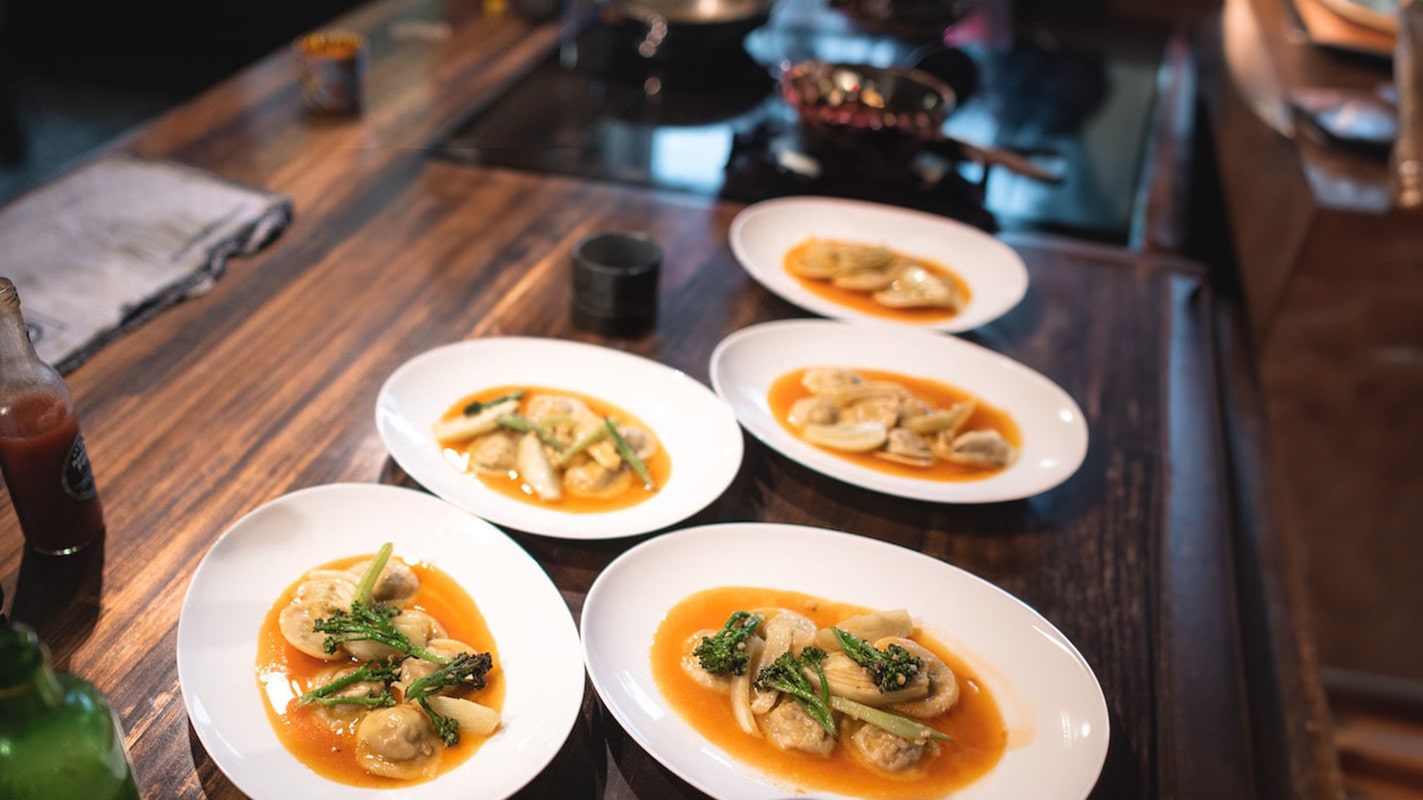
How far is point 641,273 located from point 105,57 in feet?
17.0

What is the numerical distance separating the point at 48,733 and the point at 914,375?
1476 mm

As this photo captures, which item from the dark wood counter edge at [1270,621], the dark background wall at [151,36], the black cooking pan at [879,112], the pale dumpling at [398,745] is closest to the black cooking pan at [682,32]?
the black cooking pan at [879,112]

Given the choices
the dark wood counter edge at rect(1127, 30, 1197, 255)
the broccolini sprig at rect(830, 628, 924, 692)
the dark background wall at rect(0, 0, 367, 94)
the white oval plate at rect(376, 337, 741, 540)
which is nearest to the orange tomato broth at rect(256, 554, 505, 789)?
the white oval plate at rect(376, 337, 741, 540)

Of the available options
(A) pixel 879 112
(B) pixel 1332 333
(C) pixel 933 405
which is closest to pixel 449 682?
(C) pixel 933 405

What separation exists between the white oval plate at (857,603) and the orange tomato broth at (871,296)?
784 mm

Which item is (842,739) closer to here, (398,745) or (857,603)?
(857,603)

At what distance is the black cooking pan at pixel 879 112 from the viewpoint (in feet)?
8.05

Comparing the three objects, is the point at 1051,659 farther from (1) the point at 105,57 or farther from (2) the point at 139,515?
(1) the point at 105,57

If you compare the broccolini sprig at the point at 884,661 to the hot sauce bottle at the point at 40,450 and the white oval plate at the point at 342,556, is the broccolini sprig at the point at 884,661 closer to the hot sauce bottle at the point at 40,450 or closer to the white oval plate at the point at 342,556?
the white oval plate at the point at 342,556

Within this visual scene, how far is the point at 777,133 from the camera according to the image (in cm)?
276

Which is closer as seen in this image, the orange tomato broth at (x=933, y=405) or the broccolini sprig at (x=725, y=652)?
the broccolini sprig at (x=725, y=652)

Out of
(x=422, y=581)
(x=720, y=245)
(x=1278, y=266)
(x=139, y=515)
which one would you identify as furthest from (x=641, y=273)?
(x=1278, y=266)

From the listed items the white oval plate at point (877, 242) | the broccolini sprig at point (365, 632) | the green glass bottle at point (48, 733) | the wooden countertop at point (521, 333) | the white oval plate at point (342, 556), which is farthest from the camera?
the white oval plate at point (877, 242)

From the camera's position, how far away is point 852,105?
265 cm
